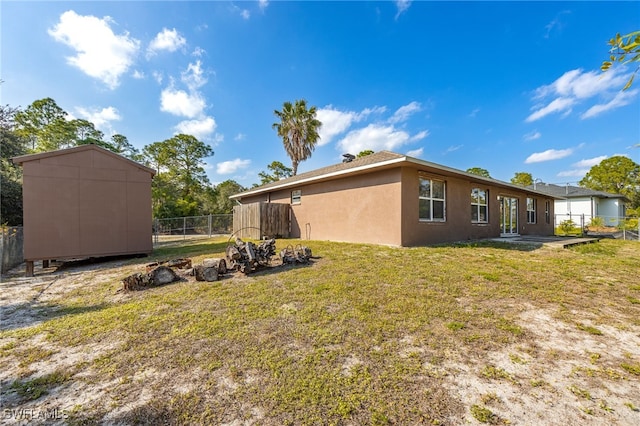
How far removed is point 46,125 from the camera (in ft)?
69.4

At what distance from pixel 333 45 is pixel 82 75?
9.96 metres

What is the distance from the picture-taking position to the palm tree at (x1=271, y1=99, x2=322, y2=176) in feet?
64.8

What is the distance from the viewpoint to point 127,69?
32.9 feet

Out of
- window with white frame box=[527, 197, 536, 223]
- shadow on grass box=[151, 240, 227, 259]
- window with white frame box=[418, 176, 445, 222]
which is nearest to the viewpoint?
shadow on grass box=[151, 240, 227, 259]

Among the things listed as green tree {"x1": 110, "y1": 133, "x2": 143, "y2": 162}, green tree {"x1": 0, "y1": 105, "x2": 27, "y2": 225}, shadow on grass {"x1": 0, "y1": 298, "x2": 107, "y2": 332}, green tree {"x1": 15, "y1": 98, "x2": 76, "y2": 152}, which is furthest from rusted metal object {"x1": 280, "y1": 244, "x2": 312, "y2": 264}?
green tree {"x1": 110, "y1": 133, "x2": 143, "y2": 162}

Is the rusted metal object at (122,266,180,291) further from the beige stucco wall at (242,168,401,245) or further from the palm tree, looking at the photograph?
the palm tree

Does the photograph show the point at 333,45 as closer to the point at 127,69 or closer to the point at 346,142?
the point at 127,69

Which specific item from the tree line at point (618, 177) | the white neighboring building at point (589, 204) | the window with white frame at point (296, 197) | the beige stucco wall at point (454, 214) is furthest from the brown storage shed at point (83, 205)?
the tree line at point (618, 177)

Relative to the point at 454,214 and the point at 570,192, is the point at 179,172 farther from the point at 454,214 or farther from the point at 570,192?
the point at 570,192

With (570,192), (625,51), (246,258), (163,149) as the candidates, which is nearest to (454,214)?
(246,258)

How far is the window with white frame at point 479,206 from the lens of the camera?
34.5 feet

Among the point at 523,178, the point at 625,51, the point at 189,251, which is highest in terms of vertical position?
the point at 523,178

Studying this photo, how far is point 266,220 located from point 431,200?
6.80 meters

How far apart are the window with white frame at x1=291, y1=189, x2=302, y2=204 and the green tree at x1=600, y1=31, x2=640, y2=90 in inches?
417
